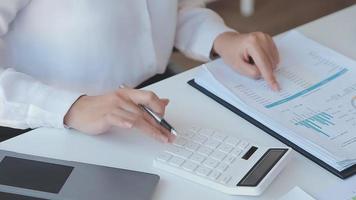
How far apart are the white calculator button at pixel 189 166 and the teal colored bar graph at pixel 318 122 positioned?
20 centimetres

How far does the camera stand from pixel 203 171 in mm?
821

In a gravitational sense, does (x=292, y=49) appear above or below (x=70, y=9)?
below

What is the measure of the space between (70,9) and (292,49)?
1.42 ft

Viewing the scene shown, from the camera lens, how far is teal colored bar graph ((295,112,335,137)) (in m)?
0.92

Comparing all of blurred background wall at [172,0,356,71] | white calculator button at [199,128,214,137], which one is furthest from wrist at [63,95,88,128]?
blurred background wall at [172,0,356,71]

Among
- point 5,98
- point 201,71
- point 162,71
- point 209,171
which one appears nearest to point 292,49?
point 201,71

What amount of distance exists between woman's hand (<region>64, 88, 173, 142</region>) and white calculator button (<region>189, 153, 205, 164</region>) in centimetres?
6

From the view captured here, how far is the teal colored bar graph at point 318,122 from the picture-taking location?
36.1 inches

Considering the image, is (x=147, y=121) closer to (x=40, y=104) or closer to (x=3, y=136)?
(x=40, y=104)

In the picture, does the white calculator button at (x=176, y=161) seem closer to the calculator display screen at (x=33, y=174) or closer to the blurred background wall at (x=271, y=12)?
the calculator display screen at (x=33, y=174)

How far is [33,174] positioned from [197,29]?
0.59 m

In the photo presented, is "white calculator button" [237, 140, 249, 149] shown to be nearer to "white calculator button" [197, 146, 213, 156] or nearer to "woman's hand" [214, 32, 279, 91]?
"white calculator button" [197, 146, 213, 156]

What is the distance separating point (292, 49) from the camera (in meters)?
1.16

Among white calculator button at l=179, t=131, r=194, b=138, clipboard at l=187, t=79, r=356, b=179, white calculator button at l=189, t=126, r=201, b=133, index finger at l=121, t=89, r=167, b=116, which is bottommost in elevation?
clipboard at l=187, t=79, r=356, b=179
